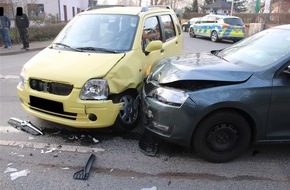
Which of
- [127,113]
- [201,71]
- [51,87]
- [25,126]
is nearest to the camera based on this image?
[201,71]

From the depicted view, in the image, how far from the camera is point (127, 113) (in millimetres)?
4637

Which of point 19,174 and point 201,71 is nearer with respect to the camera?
point 19,174

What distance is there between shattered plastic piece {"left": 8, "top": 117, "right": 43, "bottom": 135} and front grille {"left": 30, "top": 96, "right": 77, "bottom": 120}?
36cm

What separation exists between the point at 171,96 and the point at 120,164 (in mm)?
1010

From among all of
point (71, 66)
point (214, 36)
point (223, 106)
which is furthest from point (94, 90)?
point (214, 36)

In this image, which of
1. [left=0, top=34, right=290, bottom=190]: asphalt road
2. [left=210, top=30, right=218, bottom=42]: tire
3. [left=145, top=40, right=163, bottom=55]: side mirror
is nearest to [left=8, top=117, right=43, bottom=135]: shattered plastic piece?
[left=0, top=34, right=290, bottom=190]: asphalt road

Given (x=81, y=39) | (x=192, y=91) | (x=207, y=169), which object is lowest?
(x=207, y=169)

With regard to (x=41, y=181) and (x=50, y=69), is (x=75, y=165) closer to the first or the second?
(x=41, y=181)

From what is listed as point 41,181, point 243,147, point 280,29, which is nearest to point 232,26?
point 280,29

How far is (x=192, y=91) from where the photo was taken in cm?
371

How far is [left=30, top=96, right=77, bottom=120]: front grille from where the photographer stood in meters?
4.21

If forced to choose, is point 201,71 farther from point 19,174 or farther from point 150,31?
point 19,174

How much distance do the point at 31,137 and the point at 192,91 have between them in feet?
7.74

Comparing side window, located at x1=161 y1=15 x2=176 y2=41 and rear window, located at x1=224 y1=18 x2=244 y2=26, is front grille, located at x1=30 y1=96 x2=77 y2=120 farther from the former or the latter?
rear window, located at x1=224 y1=18 x2=244 y2=26
